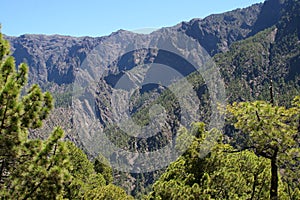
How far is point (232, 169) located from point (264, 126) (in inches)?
288

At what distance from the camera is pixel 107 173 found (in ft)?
149

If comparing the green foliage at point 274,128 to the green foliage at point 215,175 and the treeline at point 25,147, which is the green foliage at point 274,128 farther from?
the green foliage at point 215,175

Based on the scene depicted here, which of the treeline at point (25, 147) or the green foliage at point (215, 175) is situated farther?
the green foliage at point (215, 175)

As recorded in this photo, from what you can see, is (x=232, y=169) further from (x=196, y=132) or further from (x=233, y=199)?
(x=196, y=132)

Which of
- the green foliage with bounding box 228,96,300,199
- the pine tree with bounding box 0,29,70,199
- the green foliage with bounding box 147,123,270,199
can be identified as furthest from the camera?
the green foliage with bounding box 147,123,270,199

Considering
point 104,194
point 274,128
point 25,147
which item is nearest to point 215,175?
point 274,128

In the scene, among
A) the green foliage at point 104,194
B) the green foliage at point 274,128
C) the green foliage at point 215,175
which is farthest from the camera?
the green foliage at point 104,194

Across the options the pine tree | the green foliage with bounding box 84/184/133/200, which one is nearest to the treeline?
the pine tree

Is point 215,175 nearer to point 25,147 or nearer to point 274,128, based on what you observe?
point 274,128

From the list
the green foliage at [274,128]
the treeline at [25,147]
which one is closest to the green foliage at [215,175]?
the green foliage at [274,128]

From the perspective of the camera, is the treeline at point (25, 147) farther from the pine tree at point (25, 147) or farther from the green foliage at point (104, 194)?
the green foliage at point (104, 194)

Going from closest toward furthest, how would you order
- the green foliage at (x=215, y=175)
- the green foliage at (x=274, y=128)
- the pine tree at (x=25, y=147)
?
the pine tree at (x=25, y=147), the green foliage at (x=274, y=128), the green foliage at (x=215, y=175)

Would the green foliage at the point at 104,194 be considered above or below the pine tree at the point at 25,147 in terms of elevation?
below

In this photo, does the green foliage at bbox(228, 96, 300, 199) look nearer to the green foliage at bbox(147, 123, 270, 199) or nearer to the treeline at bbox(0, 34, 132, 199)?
the treeline at bbox(0, 34, 132, 199)
